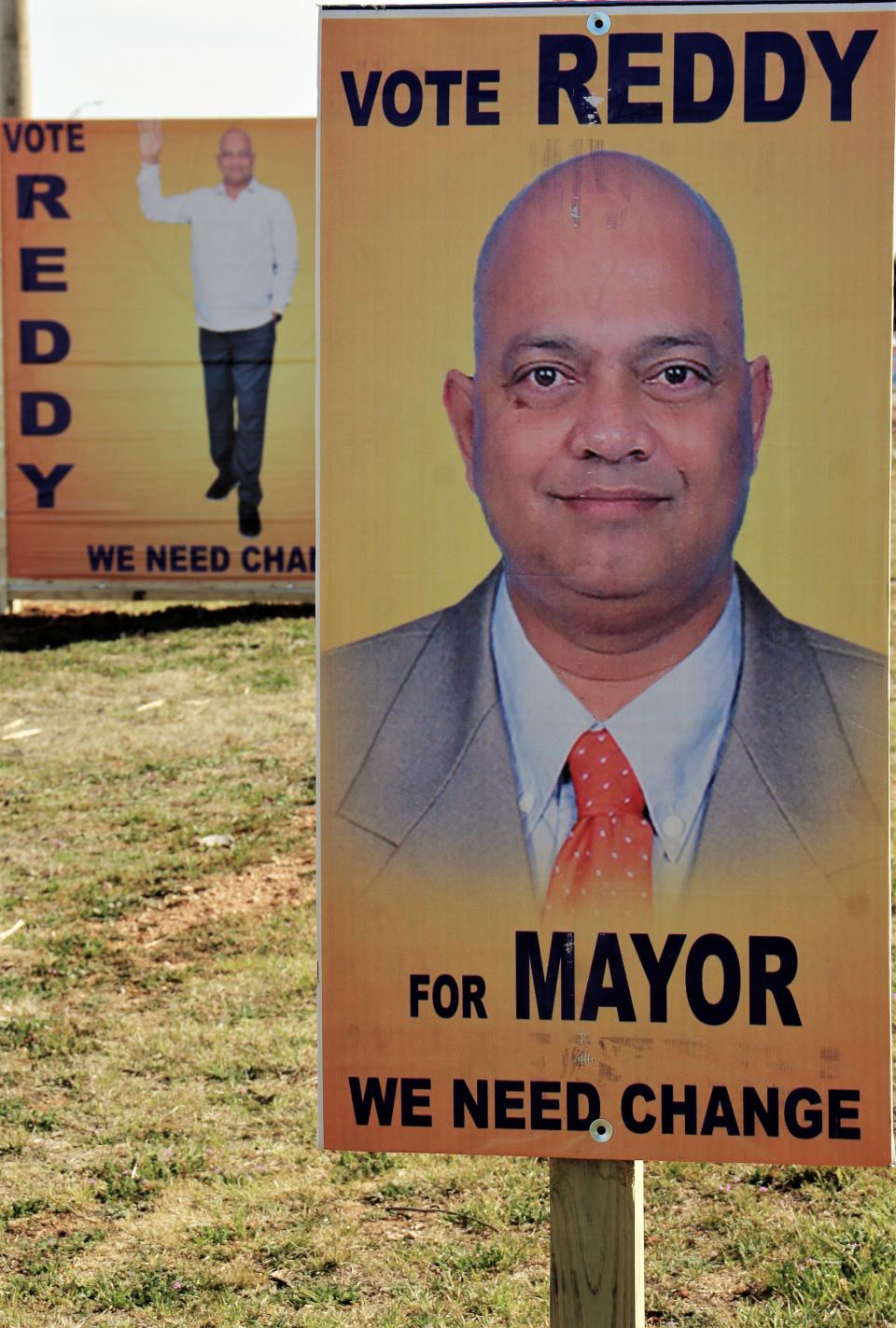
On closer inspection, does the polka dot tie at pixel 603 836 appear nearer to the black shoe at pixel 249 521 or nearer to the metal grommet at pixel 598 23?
the metal grommet at pixel 598 23

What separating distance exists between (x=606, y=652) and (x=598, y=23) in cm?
86

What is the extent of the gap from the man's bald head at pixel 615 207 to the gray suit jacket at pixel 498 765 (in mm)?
441

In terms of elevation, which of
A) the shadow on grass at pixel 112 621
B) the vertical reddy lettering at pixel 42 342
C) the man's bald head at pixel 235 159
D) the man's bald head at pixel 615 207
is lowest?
the man's bald head at pixel 615 207

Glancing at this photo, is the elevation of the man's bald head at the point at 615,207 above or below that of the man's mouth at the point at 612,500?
above

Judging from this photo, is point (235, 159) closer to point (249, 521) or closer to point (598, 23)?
point (249, 521)

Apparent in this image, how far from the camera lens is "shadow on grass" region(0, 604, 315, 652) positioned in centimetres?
1157

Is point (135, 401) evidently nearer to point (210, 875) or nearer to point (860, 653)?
point (210, 875)

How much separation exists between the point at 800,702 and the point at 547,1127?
70cm

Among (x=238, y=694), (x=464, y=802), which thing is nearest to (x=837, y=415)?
(x=464, y=802)

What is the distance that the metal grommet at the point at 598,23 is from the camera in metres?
2.26

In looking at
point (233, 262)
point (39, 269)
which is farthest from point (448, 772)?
point (39, 269)

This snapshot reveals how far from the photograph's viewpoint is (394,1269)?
3.80 metres

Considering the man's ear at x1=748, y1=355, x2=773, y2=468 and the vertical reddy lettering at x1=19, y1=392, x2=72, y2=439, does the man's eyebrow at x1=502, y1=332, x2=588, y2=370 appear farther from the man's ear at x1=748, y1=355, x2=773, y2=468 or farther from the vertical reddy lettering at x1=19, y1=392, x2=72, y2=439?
the vertical reddy lettering at x1=19, y1=392, x2=72, y2=439

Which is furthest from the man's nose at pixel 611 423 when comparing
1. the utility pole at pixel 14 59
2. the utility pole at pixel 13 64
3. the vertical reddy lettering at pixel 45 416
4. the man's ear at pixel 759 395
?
the utility pole at pixel 14 59
